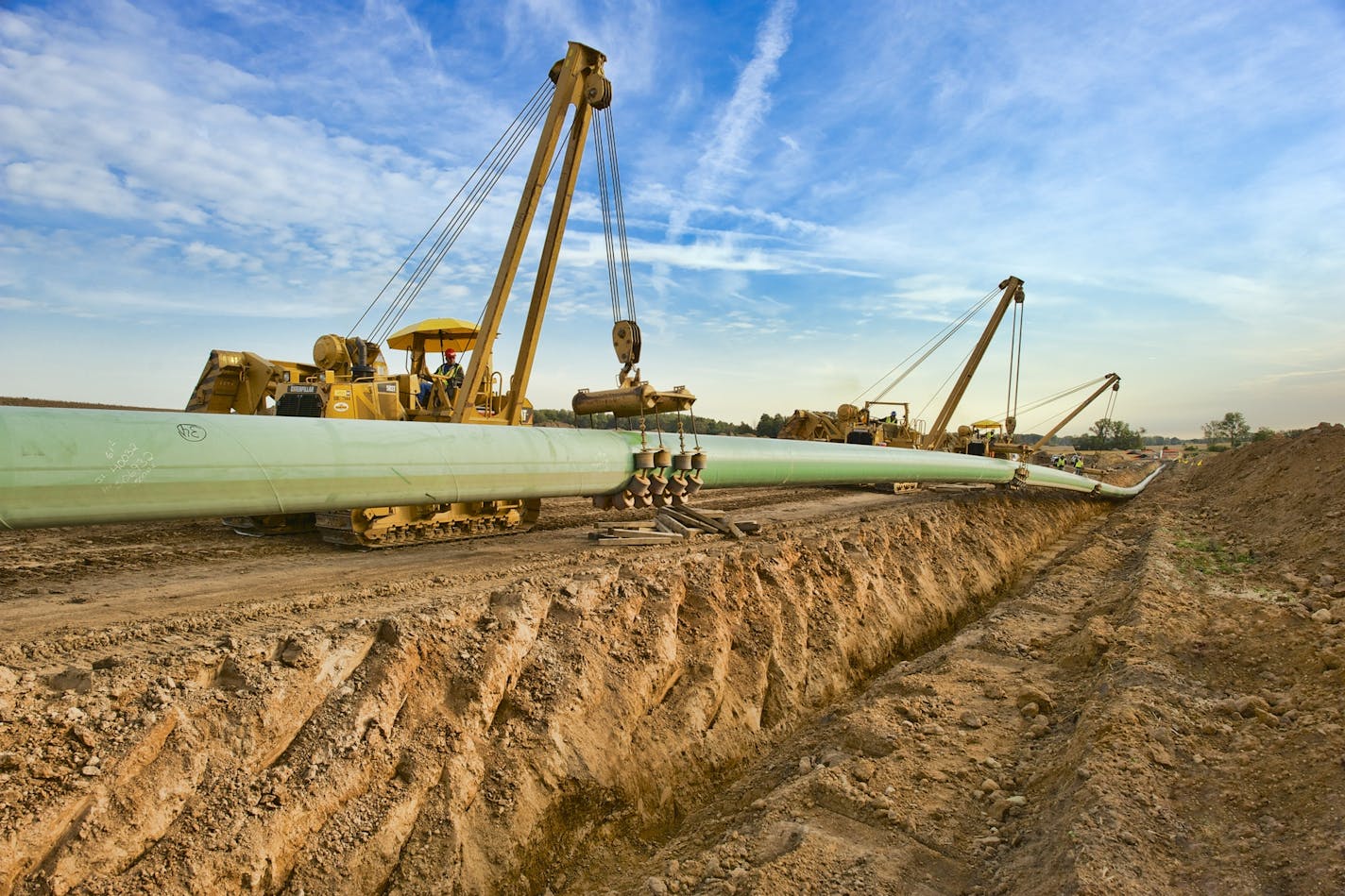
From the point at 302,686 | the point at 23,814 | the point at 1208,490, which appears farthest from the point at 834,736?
the point at 1208,490

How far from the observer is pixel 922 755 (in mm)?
4488

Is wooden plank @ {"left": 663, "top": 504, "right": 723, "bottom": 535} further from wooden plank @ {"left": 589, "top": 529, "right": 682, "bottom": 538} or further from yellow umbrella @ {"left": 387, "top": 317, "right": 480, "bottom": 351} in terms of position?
yellow umbrella @ {"left": 387, "top": 317, "right": 480, "bottom": 351}

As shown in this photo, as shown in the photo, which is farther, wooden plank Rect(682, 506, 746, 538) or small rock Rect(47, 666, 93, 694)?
wooden plank Rect(682, 506, 746, 538)

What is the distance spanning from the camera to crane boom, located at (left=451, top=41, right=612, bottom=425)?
9.37m

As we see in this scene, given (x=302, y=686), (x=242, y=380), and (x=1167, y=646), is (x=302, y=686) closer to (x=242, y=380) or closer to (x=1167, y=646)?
(x=1167, y=646)

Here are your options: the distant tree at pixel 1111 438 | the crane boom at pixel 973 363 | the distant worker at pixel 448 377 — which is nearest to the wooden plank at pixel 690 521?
the distant worker at pixel 448 377

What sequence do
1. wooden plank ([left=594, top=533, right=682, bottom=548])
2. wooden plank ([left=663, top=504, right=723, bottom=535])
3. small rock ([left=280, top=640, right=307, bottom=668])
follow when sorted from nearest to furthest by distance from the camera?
small rock ([left=280, top=640, right=307, bottom=668])
wooden plank ([left=594, top=533, right=682, bottom=548])
wooden plank ([left=663, top=504, right=723, bottom=535])

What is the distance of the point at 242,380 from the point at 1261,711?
12.1 metres

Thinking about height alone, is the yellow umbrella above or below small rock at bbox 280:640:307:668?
above

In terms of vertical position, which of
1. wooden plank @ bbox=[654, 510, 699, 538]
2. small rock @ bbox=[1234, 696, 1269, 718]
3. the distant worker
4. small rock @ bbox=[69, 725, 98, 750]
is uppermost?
the distant worker

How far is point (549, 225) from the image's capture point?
10.0m

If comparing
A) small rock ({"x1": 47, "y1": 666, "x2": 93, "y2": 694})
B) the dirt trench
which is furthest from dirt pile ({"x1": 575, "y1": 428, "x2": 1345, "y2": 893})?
small rock ({"x1": 47, "y1": 666, "x2": 93, "y2": 694})

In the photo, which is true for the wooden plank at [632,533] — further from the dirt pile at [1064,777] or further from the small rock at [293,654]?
the small rock at [293,654]

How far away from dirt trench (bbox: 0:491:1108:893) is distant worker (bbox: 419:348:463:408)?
4.86m
